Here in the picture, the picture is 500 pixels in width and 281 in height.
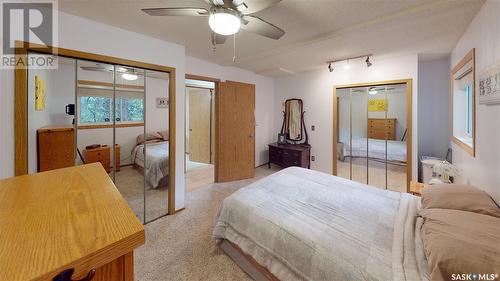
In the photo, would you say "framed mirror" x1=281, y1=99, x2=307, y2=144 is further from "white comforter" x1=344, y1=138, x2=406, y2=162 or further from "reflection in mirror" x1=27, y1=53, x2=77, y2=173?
"reflection in mirror" x1=27, y1=53, x2=77, y2=173

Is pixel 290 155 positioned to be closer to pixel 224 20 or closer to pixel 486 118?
pixel 486 118

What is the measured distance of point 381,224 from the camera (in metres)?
1.52

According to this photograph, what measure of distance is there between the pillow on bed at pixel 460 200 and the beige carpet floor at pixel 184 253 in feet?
5.31

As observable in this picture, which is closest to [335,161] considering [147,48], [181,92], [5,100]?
[181,92]

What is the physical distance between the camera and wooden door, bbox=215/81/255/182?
4.03m

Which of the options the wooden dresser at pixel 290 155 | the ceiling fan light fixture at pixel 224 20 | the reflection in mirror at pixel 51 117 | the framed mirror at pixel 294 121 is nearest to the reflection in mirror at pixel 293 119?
the framed mirror at pixel 294 121

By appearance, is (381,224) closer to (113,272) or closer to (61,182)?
(113,272)

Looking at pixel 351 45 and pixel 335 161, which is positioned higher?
pixel 351 45

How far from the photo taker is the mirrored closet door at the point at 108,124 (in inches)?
78.2

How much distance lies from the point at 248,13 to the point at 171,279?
2258 mm

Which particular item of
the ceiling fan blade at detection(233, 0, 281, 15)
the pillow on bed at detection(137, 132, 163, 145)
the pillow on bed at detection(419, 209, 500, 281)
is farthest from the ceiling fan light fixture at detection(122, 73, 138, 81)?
the pillow on bed at detection(419, 209, 500, 281)

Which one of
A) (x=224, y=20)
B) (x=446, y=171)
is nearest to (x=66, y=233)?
(x=224, y=20)

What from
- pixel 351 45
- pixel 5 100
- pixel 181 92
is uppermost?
pixel 351 45

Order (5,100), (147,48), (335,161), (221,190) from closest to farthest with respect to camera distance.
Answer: (5,100) → (147,48) → (221,190) → (335,161)
